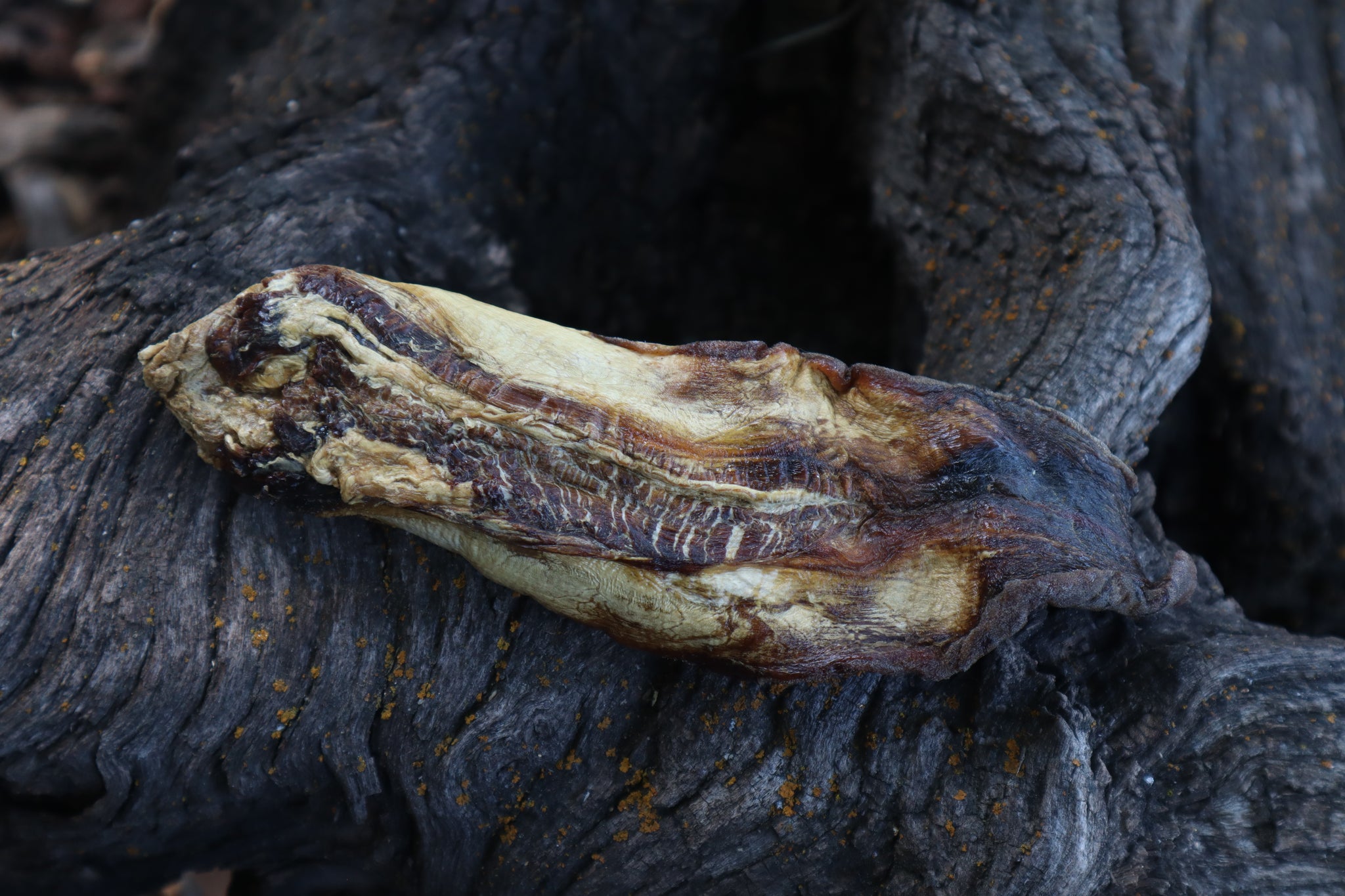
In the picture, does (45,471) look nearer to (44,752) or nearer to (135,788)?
(44,752)

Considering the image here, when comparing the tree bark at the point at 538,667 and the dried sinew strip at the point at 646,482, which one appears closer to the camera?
the dried sinew strip at the point at 646,482

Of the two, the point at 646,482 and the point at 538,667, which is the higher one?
the point at 646,482

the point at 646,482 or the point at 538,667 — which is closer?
the point at 646,482

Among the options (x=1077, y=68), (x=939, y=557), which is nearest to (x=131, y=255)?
(x=939, y=557)

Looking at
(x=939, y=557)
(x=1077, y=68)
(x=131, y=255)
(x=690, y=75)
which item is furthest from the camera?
(x=690, y=75)
